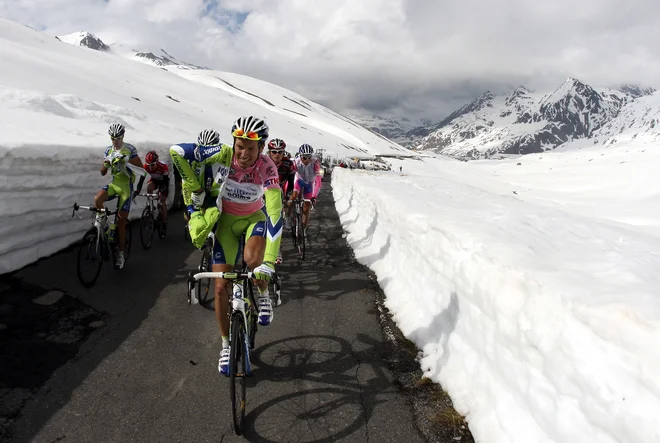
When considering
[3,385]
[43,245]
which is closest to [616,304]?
[3,385]

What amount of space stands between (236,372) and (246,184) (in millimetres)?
2200

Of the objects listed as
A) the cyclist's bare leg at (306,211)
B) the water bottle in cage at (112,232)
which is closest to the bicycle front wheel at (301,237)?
the cyclist's bare leg at (306,211)

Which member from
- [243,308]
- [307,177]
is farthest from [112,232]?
[307,177]

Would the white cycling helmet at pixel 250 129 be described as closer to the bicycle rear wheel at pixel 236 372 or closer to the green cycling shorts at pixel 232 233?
the green cycling shorts at pixel 232 233

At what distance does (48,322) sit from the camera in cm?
569

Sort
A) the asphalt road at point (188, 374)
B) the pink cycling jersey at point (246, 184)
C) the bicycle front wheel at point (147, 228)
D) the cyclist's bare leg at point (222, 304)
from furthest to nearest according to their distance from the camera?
the bicycle front wheel at point (147, 228), the pink cycling jersey at point (246, 184), the cyclist's bare leg at point (222, 304), the asphalt road at point (188, 374)

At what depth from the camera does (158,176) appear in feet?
36.4

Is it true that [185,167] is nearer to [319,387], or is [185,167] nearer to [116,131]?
[319,387]

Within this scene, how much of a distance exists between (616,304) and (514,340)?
988 millimetres

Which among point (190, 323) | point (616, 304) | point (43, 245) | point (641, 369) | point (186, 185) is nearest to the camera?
point (641, 369)

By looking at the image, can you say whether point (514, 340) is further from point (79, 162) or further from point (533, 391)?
point (79, 162)

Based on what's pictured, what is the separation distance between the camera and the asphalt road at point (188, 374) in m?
3.92

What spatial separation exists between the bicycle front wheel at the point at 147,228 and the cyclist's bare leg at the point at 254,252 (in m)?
5.86

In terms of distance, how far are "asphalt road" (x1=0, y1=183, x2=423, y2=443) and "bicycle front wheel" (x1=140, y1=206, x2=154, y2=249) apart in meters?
1.95
